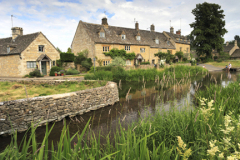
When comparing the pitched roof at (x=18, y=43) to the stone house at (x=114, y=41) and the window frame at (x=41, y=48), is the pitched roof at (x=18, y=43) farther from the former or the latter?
the stone house at (x=114, y=41)

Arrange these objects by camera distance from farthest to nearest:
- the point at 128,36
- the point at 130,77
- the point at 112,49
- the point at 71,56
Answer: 1. the point at 128,36
2. the point at 112,49
3. the point at 71,56
4. the point at 130,77

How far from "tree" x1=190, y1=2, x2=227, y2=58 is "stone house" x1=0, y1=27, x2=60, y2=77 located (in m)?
40.6

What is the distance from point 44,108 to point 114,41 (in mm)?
27655

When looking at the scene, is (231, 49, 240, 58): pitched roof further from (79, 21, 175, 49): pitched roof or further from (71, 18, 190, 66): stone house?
(71, 18, 190, 66): stone house

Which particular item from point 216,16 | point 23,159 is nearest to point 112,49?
point 23,159

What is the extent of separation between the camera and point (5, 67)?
26.6 metres

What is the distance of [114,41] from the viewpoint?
112 ft

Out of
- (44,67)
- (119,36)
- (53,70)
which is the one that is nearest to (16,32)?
(44,67)

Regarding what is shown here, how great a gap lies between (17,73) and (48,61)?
4920 mm

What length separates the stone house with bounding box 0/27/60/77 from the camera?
24875 millimetres

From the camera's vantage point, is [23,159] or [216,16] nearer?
[23,159]

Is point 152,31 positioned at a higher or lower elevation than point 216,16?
lower

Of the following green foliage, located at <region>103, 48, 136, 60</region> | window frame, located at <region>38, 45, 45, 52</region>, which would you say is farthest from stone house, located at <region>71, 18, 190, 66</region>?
window frame, located at <region>38, 45, 45, 52</region>

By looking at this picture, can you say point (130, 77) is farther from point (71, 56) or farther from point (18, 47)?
point (18, 47)
